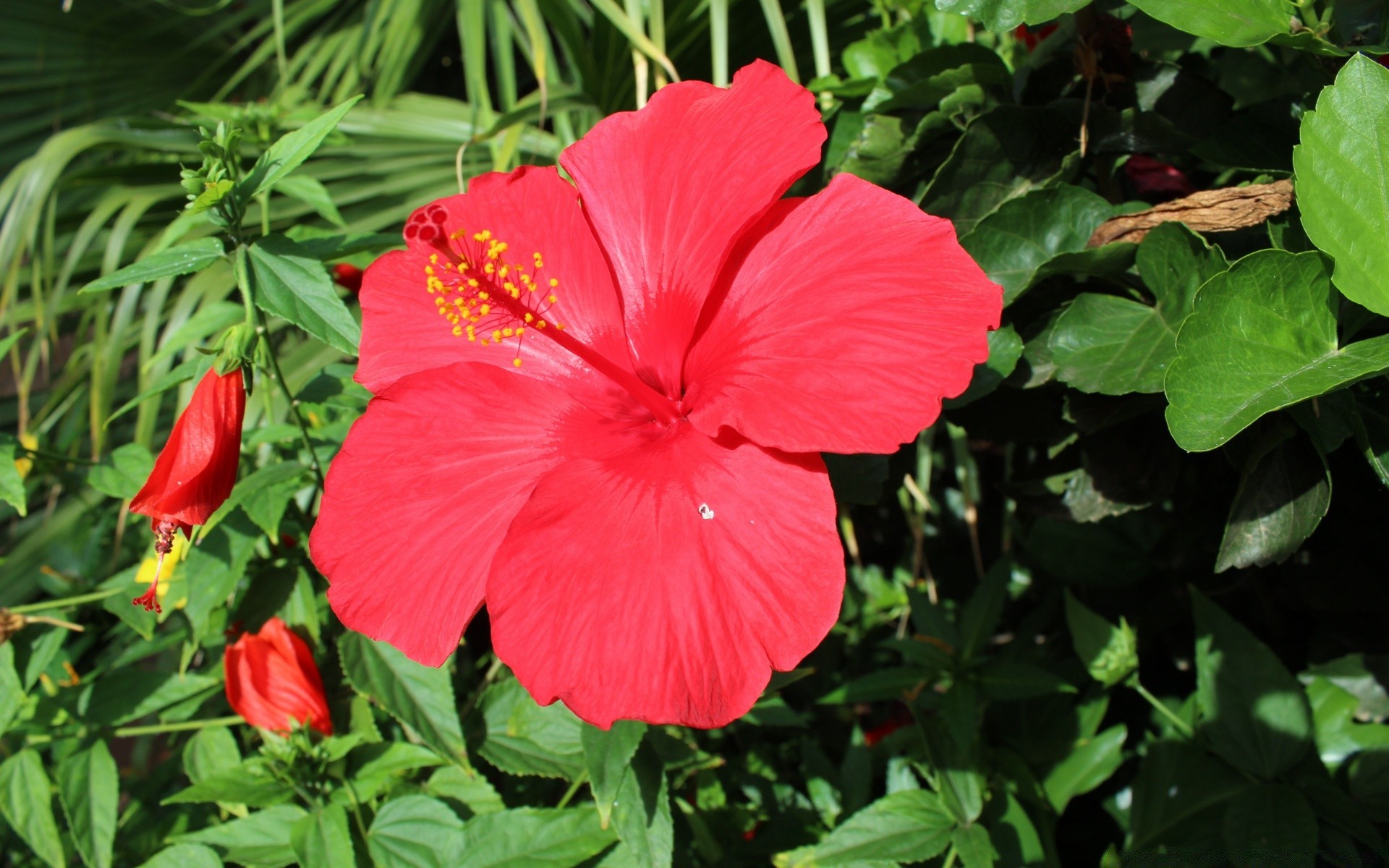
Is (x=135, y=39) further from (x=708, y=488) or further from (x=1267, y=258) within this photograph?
(x=1267, y=258)

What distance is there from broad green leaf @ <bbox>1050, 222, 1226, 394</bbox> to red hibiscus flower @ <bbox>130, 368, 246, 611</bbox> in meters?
0.78

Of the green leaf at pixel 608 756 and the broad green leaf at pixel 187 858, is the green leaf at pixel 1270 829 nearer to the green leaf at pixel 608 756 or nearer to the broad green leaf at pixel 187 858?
the green leaf at pixel 608 756

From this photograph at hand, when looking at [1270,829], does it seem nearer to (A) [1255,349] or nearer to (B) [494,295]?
(A) [1255,349]

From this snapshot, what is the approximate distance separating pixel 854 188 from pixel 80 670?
182 centimetres

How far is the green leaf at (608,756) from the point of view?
911 mm

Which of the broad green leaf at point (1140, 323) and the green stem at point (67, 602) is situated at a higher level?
the broad green leaf at point (1140, 323)

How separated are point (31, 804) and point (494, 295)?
0.89 m

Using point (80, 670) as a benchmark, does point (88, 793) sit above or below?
above

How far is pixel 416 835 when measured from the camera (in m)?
1.03

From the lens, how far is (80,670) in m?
1.81

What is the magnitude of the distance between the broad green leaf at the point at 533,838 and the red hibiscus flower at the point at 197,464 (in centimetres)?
42

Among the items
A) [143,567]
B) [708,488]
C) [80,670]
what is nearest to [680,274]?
[708,488]

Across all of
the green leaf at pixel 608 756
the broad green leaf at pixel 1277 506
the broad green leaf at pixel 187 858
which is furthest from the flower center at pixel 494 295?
the broad green leaf at pixel 187 858

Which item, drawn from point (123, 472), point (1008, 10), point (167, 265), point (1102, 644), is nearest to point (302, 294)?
point (167, 265)
